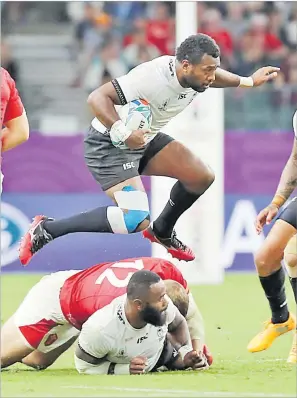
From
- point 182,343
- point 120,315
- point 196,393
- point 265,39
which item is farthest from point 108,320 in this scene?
point 265,39

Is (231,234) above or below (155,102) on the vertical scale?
below

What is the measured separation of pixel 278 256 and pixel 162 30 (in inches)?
394

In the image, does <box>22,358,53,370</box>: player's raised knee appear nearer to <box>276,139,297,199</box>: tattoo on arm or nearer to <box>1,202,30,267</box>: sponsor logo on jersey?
<box>276,139,297,199</box>: tattoo on arm

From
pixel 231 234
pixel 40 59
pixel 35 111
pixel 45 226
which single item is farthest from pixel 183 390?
pixel 40 59

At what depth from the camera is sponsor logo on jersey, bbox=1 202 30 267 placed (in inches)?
589

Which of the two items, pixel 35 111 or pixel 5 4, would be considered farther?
pixel 5 4

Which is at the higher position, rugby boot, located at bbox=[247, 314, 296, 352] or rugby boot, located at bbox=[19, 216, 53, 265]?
rugby boot, located at bbox=[19, 216, 53, 265]

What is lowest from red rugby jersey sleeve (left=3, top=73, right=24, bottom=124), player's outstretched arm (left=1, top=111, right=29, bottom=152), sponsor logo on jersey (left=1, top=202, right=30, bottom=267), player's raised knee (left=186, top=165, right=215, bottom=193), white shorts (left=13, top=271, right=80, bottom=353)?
sponsor logo on jersey (left=1, top=202, right=30, bottom=267)

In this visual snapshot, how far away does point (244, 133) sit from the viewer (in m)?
15.2

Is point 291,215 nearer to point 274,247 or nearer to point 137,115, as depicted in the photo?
point 274,247

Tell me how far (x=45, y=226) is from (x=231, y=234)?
255 inches

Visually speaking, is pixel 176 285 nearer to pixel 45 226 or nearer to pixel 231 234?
pixel 45 226

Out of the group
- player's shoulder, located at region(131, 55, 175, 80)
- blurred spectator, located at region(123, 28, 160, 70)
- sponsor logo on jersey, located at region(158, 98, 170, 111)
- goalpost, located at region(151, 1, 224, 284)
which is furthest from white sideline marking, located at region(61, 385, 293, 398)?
blurred spectator, located at region(123, 28, 160, 70)

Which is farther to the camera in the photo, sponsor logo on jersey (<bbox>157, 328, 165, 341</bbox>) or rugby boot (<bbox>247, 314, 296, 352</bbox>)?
rugby boot (<bbox>247, 314, 296, 352</bbox>)
